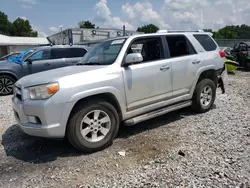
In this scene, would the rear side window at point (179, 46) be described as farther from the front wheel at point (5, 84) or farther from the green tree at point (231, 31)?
the green tree at point (231, 31)

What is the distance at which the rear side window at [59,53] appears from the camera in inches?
368

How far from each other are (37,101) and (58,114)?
0.36 metres

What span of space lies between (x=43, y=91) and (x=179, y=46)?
302 centimetres

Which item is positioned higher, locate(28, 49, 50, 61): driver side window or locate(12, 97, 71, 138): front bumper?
locate(28, 49, 50, 61): driver side window

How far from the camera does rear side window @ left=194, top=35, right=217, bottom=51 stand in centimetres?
538

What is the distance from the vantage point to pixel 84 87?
136 inches

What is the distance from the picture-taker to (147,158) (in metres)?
3.47

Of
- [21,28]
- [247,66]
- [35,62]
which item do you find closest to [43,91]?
[35,62]

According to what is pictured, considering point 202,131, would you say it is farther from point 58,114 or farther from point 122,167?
point 58,114

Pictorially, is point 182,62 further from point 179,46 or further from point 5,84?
point 5,84

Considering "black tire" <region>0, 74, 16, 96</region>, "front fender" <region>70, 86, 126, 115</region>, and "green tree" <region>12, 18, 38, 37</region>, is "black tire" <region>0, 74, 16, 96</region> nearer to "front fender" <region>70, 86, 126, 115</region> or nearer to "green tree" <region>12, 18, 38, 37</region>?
"front fender" <region>70, 86, 126, 115</region>

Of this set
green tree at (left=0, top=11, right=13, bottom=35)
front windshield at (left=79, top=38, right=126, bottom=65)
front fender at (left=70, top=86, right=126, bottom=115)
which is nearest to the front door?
front fender at (left=70, top=86, right=126, bottom=115)

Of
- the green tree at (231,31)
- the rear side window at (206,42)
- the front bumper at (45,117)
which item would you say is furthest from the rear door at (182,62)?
the green tree at (231,31)

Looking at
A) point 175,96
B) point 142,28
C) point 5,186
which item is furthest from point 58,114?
point 142,28
